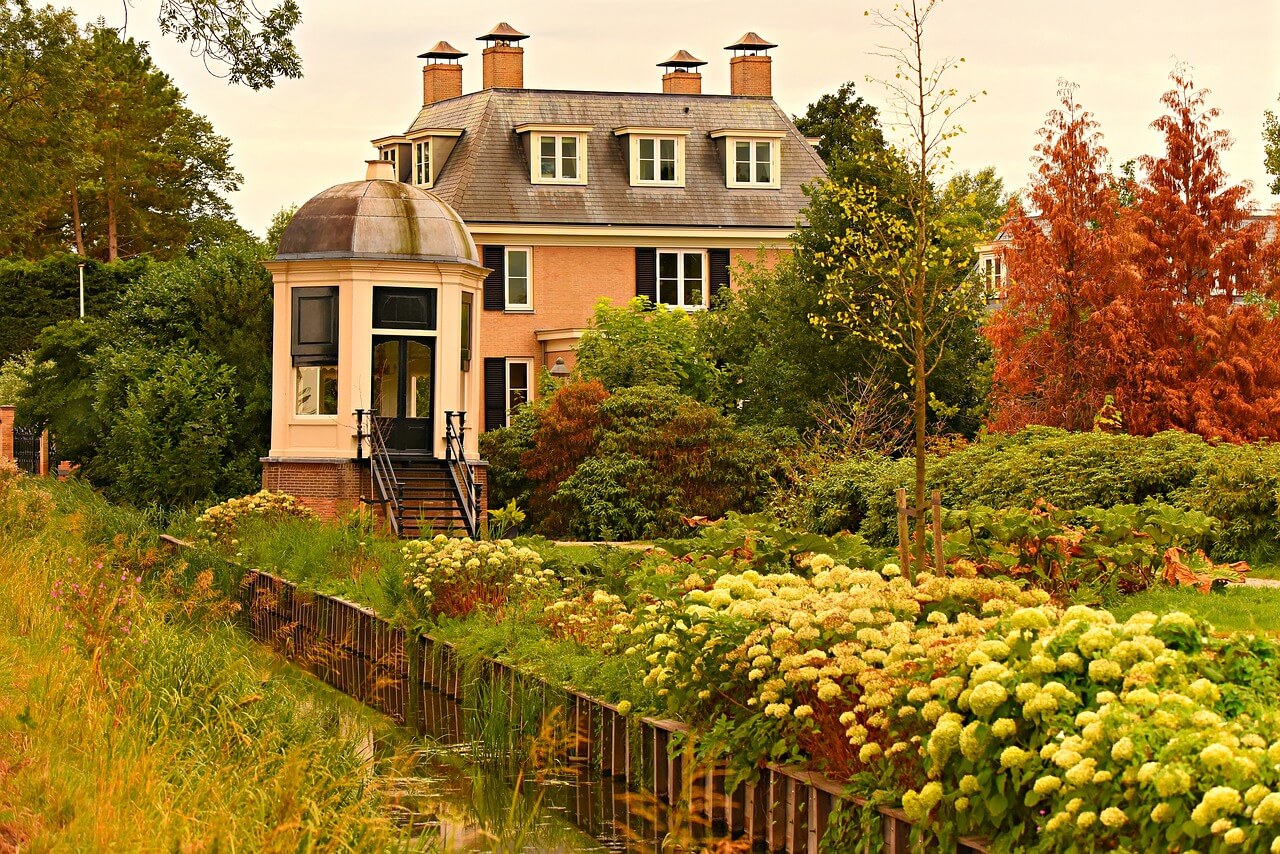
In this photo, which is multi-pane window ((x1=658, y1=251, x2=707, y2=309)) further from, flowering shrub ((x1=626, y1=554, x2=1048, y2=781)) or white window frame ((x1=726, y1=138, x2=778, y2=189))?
flowering shrub ((x1=626, y1=554, x2=1048, y2=781))

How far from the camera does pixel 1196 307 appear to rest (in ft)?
77.2

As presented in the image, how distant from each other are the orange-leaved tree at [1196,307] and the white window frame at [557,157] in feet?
69.7

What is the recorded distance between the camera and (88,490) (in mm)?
28703

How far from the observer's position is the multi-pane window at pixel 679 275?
1686 inches

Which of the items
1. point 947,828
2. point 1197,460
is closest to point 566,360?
point 1197,460

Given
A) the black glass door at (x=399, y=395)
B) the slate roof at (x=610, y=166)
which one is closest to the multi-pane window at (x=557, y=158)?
the slate roof at (x=610, y=166)

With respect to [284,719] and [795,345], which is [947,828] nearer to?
[284,719]

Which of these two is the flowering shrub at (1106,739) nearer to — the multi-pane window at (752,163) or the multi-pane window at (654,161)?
the multi-pane window at (654,161)

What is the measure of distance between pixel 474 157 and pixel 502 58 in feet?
16.3

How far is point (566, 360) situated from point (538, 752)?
2941cm

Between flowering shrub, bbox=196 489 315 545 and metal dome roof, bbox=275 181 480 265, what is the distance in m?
4.90

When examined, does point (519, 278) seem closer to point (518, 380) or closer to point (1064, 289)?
point (518, 380)

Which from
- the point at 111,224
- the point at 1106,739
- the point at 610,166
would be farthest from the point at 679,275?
the point at 1106,739

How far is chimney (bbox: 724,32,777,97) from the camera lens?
4731 centimetres
